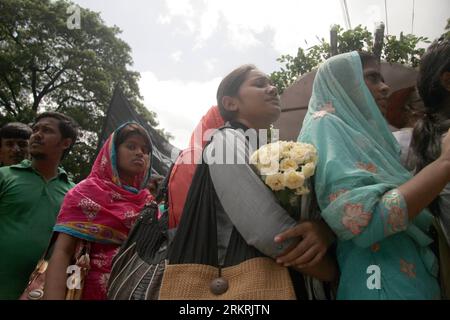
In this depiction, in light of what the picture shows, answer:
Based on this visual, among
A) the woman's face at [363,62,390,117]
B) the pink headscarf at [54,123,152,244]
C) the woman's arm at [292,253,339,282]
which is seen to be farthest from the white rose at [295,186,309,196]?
the pink headscarf at [54,123,152,244]

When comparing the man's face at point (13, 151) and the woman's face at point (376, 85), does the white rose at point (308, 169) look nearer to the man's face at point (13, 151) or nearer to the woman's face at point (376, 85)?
the woman's face at point (376, 85)

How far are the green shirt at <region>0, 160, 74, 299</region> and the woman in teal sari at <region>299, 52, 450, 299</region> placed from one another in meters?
1.70

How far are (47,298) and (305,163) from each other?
132 cm

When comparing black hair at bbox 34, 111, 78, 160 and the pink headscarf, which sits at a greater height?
black hair at bbox 34, 111, 78, 160

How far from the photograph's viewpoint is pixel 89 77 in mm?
15086

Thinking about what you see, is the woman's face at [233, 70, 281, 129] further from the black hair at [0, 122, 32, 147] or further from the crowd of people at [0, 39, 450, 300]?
the black hair at [0, 122, 32, 147]

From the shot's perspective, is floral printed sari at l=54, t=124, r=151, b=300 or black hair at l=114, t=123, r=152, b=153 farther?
black hair at l=114, t=123, r=152, b=153

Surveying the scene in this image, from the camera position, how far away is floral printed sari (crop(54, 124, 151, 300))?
1.92m

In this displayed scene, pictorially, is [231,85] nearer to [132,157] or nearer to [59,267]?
[132,157]

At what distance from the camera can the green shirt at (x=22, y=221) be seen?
7.23 ft

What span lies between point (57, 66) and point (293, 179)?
50.4 ft

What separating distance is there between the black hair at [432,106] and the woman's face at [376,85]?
0.15 m

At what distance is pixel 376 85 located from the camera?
5.74 feet
